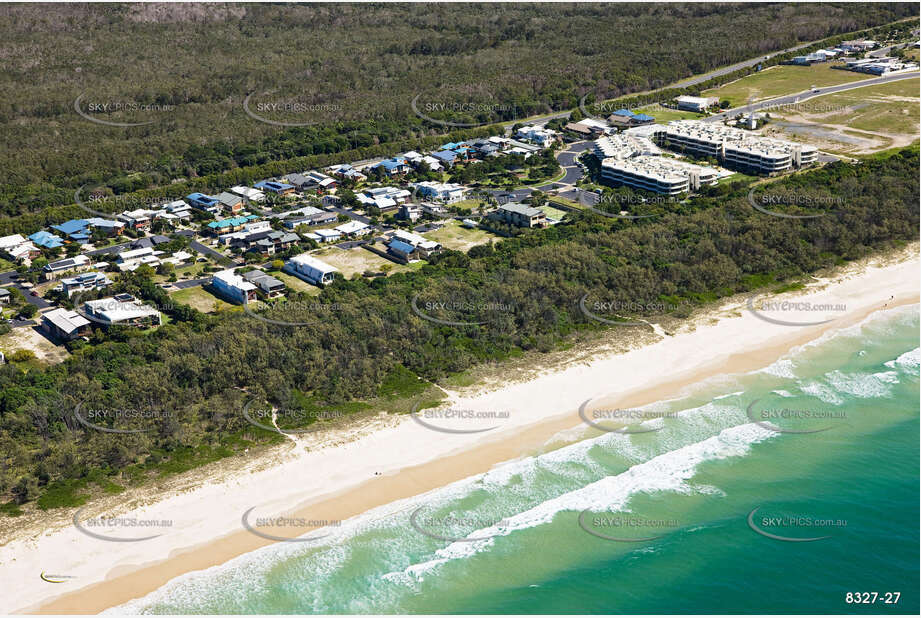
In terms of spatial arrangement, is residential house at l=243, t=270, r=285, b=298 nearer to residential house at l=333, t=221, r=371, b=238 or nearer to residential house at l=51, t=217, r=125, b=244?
residential house at l=333, t=221, r=371, b=238

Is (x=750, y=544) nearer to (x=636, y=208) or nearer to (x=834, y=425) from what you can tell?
(x=834, y=425)

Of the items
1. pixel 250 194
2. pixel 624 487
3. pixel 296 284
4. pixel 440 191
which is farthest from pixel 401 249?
pixel 624 487

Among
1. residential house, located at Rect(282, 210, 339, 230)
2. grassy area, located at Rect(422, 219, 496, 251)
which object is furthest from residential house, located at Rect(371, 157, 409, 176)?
grassy area, located at Rect(422, 219, 496, 251)

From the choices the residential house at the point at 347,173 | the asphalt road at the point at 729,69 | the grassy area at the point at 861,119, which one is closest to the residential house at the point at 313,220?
the residential house at the point at 347,173

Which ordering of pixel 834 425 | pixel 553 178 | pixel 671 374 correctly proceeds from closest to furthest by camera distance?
pixel 834 425 < pixel 671 374 < pixel 553 178

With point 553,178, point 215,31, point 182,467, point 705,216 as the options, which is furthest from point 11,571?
point 215,31

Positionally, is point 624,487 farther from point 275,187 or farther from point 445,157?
point 445,157

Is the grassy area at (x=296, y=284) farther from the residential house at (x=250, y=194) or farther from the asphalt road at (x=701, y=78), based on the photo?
the asphalt road at (x=701, y=78)
